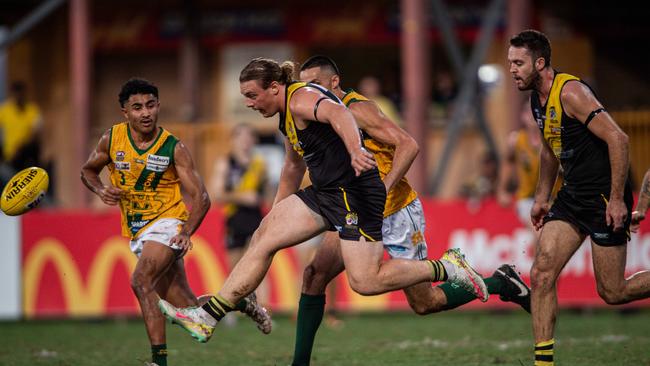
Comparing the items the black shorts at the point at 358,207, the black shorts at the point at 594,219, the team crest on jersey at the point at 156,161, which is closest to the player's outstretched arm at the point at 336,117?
the black shorts at the point at 358,207

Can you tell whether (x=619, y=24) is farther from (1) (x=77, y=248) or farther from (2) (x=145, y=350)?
(2) (x=145, y=350)

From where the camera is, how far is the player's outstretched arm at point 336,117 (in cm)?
718

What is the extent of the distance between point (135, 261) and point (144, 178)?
206 inches

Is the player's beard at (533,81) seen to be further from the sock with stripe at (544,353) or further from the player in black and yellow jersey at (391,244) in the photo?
the sock with stripe at (544,353)

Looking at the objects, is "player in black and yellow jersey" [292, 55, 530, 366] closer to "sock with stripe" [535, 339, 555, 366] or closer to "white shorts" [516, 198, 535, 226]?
"sock with stripe" [535, 339, 555, 366]

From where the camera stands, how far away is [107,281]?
13.7 meters

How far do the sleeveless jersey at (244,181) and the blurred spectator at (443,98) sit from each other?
513 centimetres

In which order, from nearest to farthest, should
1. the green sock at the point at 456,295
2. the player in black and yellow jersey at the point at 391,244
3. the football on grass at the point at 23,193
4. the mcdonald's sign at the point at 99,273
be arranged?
the player in black and yellow jersey at the point at 391,244 < the green sock at the point at 456,295 < the football on grass at the point at 23,193 < the mcdonald's sign at the point at 99,273

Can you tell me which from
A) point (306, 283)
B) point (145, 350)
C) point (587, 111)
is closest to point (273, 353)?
point (145, 350)

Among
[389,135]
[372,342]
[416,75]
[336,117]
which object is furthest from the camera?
[416,75]

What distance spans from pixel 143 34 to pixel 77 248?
7337 millimetres

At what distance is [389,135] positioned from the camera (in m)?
8.11

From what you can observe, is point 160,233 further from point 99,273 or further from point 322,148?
point 99,273

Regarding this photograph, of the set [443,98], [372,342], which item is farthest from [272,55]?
[372,342]
